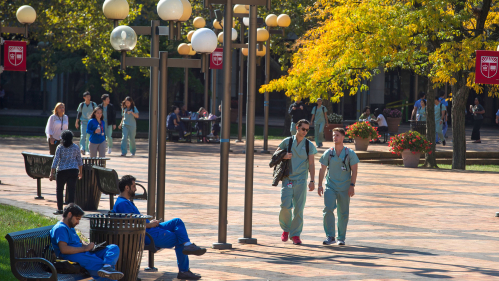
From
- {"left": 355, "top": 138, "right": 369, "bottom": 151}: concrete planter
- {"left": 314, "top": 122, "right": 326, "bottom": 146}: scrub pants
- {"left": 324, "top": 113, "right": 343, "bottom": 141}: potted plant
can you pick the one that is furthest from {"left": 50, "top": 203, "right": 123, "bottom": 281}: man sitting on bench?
{"left": 324, "top": 113, "right": 343, "bottom": 141}: potted plant

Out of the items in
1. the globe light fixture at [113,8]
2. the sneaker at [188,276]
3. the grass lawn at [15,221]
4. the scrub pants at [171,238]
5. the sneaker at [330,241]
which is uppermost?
the globe light fixture at [113,8]

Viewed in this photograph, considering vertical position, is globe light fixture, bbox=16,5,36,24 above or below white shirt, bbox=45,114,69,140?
above

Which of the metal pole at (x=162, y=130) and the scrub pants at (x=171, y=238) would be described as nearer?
the scrub pants at (x=171, y=238)

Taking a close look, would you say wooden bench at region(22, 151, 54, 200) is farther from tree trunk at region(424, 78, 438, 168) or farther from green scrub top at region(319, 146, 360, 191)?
tree trunk at region(424, 78, 438, 168)

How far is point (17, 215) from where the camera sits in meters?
9.86

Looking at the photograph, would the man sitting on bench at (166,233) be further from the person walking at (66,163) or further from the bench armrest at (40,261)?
the person walking at (66,163)

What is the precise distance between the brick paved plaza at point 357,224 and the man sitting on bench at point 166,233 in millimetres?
225

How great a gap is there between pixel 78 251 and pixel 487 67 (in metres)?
8.24

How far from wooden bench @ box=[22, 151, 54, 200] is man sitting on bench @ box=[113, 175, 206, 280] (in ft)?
17.8

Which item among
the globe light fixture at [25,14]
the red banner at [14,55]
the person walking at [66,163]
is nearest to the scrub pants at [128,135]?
the red banner at [14,55]

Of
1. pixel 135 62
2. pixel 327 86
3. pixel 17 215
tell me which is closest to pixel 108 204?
pixel 17 215

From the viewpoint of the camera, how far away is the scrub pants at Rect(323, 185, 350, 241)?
888 centimetres

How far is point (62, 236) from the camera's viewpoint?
19.6 ft

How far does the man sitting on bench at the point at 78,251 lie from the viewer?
594 centimetres
